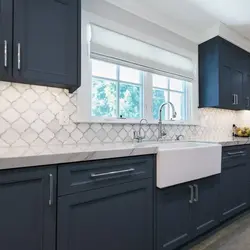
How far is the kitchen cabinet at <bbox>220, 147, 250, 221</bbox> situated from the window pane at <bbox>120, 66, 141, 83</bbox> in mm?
1229

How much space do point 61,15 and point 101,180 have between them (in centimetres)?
115

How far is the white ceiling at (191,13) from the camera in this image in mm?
2287

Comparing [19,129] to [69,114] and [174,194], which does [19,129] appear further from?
[174,194]

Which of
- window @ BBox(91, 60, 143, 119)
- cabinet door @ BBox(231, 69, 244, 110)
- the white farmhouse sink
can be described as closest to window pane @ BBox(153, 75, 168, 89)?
window @ BBox(91, 60, 143, 119)

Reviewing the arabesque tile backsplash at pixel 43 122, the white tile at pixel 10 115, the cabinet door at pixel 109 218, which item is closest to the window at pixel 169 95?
the arabesque tile backsplash at pixel 43 122

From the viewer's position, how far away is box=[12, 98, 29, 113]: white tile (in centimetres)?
160

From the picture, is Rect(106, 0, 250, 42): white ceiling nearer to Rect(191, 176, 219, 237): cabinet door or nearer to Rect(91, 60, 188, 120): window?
Rect(91, 60, 188, 120): window

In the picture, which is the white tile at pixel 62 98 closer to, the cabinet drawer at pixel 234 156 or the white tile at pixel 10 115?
the white tile at pixel 10 115

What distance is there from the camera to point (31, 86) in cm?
168

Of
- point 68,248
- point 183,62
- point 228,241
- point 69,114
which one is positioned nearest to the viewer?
point 68,248

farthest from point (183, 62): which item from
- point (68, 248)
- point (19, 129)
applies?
point (68, 248)

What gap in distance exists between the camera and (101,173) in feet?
4.41

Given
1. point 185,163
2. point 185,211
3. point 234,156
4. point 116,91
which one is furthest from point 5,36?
point 234,156

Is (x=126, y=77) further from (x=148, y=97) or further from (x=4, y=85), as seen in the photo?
(x=4, y=85)
